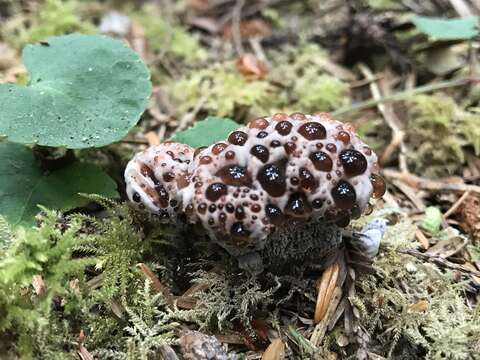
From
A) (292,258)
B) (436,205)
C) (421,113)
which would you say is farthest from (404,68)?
(292,258)

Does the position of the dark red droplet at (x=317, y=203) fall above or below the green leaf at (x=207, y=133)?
above

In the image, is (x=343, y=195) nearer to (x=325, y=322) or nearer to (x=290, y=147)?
(x=290, y=147)

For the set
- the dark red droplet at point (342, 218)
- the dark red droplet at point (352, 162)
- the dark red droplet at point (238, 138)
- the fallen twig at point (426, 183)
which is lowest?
the fallen twig at point (426, 183)

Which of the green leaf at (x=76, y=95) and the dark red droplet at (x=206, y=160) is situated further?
the green leaf at (x=76, y=95)

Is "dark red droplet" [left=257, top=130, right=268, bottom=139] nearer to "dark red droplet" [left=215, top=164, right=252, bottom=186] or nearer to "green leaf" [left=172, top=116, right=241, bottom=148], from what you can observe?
"dark red droplet" [left=215, top=164, right=252, bottom=186]

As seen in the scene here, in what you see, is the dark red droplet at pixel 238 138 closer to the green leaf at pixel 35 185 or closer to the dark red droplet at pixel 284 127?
the dark red droplet at pixel 284 127

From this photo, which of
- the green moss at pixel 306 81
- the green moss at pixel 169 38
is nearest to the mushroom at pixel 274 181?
the green moss at pixel 306 81

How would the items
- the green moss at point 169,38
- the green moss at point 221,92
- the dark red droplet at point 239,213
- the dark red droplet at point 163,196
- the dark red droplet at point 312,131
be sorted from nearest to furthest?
the dark red droplet at point 239,213 → the dark red droplet at point 312,131 → the dark red droplet at point 163,196 → the green moss at point 221,92 → the green moss at point 169,38

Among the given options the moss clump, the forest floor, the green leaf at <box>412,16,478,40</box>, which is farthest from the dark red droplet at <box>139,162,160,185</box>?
Answer: the green leaf at <box>412,16,478,40</box>
